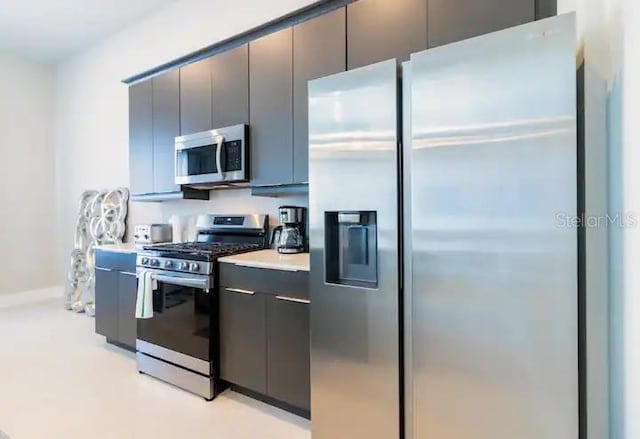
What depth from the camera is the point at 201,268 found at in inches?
90.4

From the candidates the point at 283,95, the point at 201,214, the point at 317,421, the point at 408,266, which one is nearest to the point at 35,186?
the point at 201,214

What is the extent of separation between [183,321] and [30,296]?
3826mm

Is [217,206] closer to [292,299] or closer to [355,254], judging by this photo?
[292,299]

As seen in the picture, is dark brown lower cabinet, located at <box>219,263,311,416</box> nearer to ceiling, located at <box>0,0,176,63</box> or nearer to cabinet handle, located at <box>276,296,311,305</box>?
cabinet handle, located at <box>276,296,311,305</box>

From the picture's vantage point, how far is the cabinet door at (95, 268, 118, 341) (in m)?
3.06

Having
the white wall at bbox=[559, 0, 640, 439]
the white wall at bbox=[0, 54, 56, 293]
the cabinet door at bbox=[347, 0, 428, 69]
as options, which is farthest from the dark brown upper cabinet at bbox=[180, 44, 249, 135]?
the white wall at bbox=[0, 54, 56, 293]

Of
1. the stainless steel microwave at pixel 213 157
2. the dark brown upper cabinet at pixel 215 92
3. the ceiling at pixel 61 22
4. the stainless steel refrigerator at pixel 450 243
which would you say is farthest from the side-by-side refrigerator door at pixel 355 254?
the ceiling at pixel 61 22

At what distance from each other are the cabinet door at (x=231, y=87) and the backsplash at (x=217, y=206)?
2.10 feet

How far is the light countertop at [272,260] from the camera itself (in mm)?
1987

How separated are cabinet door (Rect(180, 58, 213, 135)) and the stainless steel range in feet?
3.47

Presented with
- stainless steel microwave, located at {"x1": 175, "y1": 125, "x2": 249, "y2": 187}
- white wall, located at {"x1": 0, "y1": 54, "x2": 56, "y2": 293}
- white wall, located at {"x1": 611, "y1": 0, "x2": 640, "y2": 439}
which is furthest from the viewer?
white wall, located at {"x1": 0, "y1": 54, "x2": 56, "y2": 293}

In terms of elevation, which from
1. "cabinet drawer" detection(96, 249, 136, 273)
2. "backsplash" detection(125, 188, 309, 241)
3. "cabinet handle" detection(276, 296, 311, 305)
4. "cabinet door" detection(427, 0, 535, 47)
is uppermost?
"cabinet door" detection(427, 0, 535, 47)

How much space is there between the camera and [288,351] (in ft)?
6.57

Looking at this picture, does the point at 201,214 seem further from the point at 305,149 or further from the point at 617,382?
the point at 617,382
